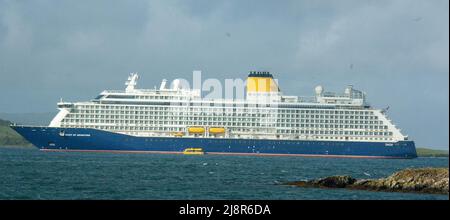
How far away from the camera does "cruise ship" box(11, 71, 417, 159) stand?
97.2 metres

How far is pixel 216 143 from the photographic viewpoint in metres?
97.9

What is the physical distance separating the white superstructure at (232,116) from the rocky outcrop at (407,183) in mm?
51302

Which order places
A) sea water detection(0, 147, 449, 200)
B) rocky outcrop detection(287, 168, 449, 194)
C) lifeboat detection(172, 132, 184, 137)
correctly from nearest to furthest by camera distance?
sea water detection(0, 147, 449, 200), rocky outcrop detection(287, 168, 449, 194), lifeboat detection(172, 132, 184, 137)

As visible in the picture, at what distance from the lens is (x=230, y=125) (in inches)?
3984

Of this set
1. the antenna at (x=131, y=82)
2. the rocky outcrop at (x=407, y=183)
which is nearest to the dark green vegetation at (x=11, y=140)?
the antenna at (x=131, y=82)

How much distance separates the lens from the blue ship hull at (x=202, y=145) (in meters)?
96.2

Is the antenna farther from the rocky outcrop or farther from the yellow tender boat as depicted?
the rocky outcrop


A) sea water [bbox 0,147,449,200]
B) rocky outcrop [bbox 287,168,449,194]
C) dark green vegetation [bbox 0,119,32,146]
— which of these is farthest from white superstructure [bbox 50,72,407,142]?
dark green vegetation [bbox 0,119,32,146]

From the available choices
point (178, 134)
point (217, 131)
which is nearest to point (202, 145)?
→ point (217, 131)

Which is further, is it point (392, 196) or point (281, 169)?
point (281, 169)
